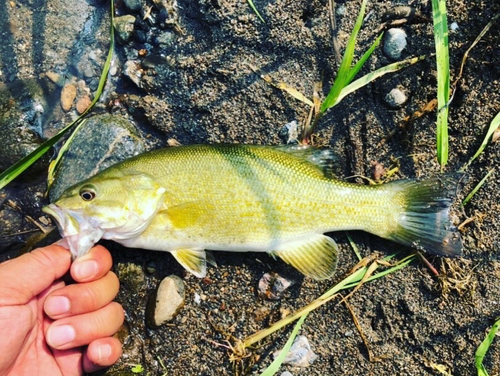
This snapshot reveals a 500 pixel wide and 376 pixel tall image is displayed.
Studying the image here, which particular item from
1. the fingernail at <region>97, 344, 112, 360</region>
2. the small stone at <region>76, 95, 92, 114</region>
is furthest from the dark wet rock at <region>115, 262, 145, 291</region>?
the small stone at <region>76, 95, 92, 114</region>

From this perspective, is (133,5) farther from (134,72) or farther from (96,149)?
(96,149)

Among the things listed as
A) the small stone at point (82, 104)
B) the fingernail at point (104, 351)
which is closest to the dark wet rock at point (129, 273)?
the fingernail at point (104, 351)

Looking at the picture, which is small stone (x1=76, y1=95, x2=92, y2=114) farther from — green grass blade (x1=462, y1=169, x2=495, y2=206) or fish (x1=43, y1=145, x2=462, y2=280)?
green grass blade (x1=462, y1=169, x2=495, y2=206)

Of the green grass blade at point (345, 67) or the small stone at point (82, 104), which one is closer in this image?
the green grass blade at point (345, 67)

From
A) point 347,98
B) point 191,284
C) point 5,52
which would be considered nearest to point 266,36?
point 347,98

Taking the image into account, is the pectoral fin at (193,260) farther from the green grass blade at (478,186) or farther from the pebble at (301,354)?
the green grass blade at (478,186)

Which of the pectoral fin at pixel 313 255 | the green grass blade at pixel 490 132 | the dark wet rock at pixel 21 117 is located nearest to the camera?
the green grass blade at pixel 490 132

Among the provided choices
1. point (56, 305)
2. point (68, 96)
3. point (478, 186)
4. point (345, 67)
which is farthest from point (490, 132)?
point (68, 96)
